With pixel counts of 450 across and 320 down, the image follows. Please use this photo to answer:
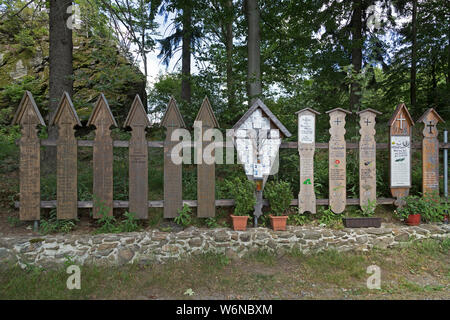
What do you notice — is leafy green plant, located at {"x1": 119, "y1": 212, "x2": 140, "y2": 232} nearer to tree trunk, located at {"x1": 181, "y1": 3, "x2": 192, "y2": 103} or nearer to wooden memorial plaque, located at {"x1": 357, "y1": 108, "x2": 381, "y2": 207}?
wooden memorial plaque, located at {"x1": 357, "y1": 108, "x2": 381, "y2": 207}

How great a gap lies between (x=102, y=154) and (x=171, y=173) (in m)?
1.04

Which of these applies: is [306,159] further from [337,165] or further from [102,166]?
[102,166]

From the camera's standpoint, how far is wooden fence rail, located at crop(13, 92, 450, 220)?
381cm

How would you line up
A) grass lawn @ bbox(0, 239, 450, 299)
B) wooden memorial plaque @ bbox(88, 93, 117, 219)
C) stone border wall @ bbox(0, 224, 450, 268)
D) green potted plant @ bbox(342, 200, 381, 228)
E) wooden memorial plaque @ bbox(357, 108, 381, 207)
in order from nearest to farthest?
grass lawn @ bbox(0, 239, 450, 299), stone border wall @ bbox(0, 224, 450, 268), wooden memorial plaque @ bbox(88, 93, 117, 219), green potted plant @ bbox(342, 200, 381, 228), wooden memorial plaque @ bbox(357, 108, 381, 207)

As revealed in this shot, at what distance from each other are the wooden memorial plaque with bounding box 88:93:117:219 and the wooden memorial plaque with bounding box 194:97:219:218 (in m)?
1.29

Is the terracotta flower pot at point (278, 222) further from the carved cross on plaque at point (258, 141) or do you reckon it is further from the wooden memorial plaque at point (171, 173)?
the wooden memorial plaque at point (171, 173)

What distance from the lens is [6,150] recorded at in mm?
5750

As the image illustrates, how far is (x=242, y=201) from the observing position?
13.3ft

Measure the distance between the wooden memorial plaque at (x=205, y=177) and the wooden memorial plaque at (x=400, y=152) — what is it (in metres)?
3.10

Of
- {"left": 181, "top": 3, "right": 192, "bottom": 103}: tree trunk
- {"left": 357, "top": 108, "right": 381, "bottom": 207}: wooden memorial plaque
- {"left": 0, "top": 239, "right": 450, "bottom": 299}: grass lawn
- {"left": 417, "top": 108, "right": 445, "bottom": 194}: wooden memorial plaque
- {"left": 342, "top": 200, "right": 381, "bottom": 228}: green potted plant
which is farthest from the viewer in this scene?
{"left": 181, "top": 3, "right": 192, "bottom": 103}: tree trunk

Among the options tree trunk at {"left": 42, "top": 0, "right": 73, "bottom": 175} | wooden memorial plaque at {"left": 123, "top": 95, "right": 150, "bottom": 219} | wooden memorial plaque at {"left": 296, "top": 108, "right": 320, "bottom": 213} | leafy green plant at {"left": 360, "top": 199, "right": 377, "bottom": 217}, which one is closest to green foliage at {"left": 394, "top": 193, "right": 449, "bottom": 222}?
leafy green plant at {"left": 360, "top": 199, "right": 377, "bottom": 217}

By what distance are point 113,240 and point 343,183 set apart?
3661mm

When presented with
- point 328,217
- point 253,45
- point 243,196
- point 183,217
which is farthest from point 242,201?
point 253,45

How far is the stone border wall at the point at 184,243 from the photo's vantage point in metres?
3.55
